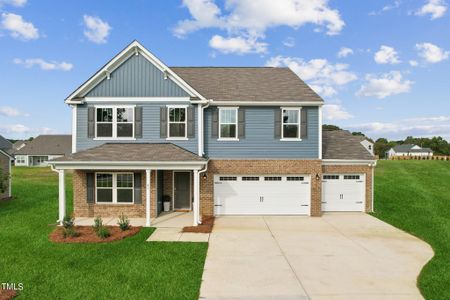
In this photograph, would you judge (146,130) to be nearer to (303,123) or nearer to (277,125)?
(277,125)

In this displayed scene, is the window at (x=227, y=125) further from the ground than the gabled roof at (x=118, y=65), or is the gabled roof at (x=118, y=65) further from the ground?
the gabled roof at (x=118, y=65)

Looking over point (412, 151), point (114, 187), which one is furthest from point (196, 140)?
point (412, 151)

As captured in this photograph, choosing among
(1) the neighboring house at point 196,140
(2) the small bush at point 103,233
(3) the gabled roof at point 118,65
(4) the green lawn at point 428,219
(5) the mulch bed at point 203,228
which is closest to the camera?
(4) the green lawn at point 428,219

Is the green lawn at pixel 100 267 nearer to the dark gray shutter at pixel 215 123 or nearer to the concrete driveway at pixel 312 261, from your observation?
the concrete driveway at pixel 312 261

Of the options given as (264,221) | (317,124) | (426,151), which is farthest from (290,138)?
(426,151)

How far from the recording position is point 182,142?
49.4 feet

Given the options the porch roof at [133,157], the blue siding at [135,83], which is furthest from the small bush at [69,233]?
the blue siding at [135,83]

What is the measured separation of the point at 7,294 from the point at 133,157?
729cm

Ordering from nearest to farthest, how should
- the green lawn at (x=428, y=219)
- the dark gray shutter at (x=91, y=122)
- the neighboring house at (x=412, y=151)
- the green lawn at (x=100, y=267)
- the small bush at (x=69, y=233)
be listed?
the green lawn at (x=100, y=267), the green lawn at (x=428, y=219), the small bush at (x=69, y=233), the dark gray shutter at (x=91, y=122), the neighboring house at (x=412, y=151)

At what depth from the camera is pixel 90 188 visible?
14.7 metres

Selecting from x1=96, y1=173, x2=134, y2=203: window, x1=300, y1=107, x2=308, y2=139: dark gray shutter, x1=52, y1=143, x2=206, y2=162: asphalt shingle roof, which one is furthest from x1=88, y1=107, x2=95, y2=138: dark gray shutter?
x1=300, y1=107, x2=308, y2=139: dark gray shutter

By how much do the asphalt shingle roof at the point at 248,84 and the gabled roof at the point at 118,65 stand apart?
57.6 inches

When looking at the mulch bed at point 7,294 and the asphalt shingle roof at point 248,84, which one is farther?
the asphalt shingle roof at point 248,84

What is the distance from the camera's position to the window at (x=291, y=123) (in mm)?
15391
